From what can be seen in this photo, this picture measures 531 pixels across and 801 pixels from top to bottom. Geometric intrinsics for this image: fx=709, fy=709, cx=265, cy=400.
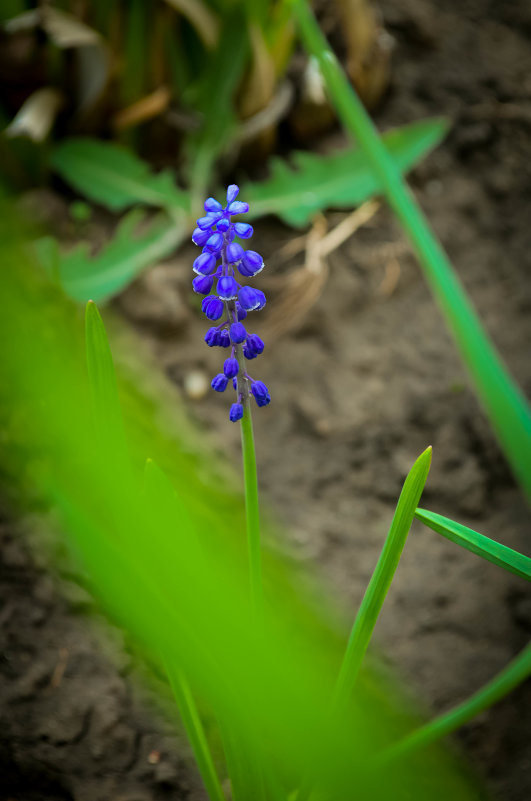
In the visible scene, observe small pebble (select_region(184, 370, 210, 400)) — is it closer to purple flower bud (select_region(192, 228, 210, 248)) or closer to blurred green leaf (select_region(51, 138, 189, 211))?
blurred green leaf (select_region(51, 138, 189, 211))

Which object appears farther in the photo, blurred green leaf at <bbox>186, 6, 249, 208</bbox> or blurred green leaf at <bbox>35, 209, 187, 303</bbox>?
blurred green leaf at <bbox>186, 6, 249, 208</bbox>

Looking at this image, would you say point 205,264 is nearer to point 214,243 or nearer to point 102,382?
point 214,243

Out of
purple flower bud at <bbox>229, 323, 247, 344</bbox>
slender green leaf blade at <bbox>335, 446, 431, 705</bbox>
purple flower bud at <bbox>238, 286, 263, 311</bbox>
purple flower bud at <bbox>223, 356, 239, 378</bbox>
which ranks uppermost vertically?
purple flower bud at <bbox>238, 286, 263, 311</bbox>

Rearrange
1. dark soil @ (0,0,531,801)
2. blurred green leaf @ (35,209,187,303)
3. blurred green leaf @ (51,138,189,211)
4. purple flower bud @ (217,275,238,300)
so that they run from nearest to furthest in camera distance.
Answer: purple flower bud @ (217,275,238,300) < dark soil @ (0,0,531,801) < blurred green leaf @ (35,209,187,303) < blurred green leaf @ (51,138,189,211)

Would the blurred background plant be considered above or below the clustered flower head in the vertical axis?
above

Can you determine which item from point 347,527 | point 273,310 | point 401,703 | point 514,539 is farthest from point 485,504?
point 273,310

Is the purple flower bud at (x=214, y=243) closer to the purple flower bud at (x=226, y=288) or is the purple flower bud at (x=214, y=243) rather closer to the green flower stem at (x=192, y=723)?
the purple flower bud at (x=226, y=288)

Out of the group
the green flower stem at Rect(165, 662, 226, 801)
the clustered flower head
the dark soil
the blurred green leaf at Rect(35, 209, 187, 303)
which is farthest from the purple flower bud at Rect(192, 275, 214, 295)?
the blurred green leaf at Rect(35, 209, 187, 303)

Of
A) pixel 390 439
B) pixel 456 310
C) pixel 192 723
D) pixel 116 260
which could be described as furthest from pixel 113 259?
pixel 192 723
